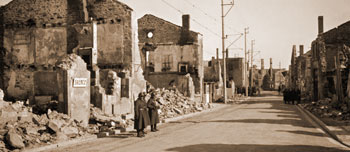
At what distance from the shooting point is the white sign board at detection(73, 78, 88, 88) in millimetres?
14578

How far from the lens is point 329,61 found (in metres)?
36.4

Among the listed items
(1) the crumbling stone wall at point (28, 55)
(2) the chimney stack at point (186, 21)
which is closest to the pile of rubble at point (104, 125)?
(1) the crumbling stone wall at point (28, 55)

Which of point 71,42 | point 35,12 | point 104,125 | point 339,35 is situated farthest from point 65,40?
point 339,35

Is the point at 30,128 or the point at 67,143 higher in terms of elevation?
the point at 30,128

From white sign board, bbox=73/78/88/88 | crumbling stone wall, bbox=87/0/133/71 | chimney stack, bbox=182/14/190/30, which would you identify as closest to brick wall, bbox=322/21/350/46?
chimney stack, bbox=182/14/190/30

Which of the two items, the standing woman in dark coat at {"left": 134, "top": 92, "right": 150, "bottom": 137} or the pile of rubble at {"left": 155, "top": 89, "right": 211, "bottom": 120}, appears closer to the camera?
the standing woman in dark coat at {"left": 134, "top": 92, "right": 150, "bottom": 137}

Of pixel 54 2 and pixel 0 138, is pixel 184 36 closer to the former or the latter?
pixel 54 2

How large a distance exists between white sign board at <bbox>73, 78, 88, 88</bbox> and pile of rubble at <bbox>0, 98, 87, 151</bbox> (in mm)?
1547

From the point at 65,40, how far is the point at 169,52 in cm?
1451

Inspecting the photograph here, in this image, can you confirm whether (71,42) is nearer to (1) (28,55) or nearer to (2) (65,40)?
(2) (65,40)

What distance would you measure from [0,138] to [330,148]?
9279 millimetres

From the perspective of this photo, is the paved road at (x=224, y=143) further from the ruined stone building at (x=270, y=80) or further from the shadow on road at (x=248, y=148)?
the ruined stone building at (x=270, y=80)

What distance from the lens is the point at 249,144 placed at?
973 cm

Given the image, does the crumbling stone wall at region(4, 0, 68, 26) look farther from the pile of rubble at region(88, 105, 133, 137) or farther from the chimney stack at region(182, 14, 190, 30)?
the chimney stack at region(182, 14, 190, 30)
